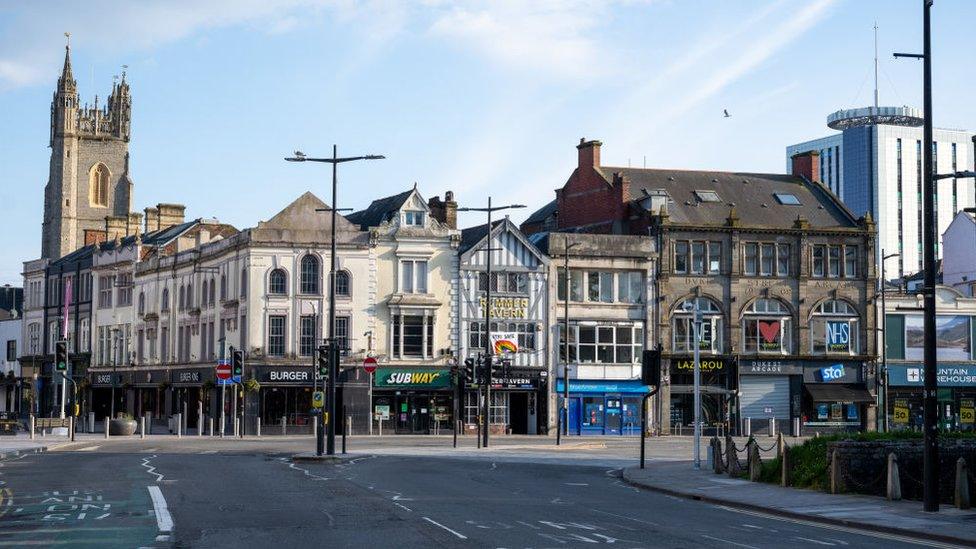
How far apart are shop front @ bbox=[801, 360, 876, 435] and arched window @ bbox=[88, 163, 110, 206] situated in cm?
10084

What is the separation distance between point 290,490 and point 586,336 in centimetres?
4492

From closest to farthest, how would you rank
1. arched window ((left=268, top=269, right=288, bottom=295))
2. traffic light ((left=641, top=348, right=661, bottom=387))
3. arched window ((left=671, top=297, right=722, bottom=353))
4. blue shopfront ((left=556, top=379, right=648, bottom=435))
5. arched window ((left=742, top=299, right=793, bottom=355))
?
1. traffic light ((left=641, top=348, right=661, bottom=387))
2. arched window ((left=268, top=269, right=288, bottom=295))
3. blue shopfront ((left=556, top=379, right=648, bottom=435))
4. arched window ((left=671, top=297, right=722, bottom=353))
5. arched window ((left=742, top=299, right=793, bottom=355))

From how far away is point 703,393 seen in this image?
73.9 m

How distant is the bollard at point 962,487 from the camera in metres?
26.1

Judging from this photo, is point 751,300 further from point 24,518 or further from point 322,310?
point 24,518

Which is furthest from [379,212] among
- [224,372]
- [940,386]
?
[940,386]

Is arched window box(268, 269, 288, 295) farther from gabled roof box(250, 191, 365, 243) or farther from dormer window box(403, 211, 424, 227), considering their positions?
dormer window box(403, 211, 424, 227)

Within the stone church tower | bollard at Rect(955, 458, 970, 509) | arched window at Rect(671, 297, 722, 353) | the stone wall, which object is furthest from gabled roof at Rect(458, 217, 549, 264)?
the stone church tower

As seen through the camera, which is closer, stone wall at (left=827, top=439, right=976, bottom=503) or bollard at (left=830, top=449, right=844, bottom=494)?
stone wall at (left=827, top=439, right=976, bottom=503)

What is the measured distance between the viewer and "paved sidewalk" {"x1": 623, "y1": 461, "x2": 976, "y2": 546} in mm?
23000

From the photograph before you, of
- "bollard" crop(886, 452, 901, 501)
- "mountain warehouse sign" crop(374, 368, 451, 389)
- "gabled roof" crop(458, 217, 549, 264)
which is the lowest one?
"bollard" crop(886, 452, 901, 501)

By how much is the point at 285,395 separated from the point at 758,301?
26.8 metres

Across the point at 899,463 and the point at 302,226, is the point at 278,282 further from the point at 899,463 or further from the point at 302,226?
the point at 899,463

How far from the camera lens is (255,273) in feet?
228
